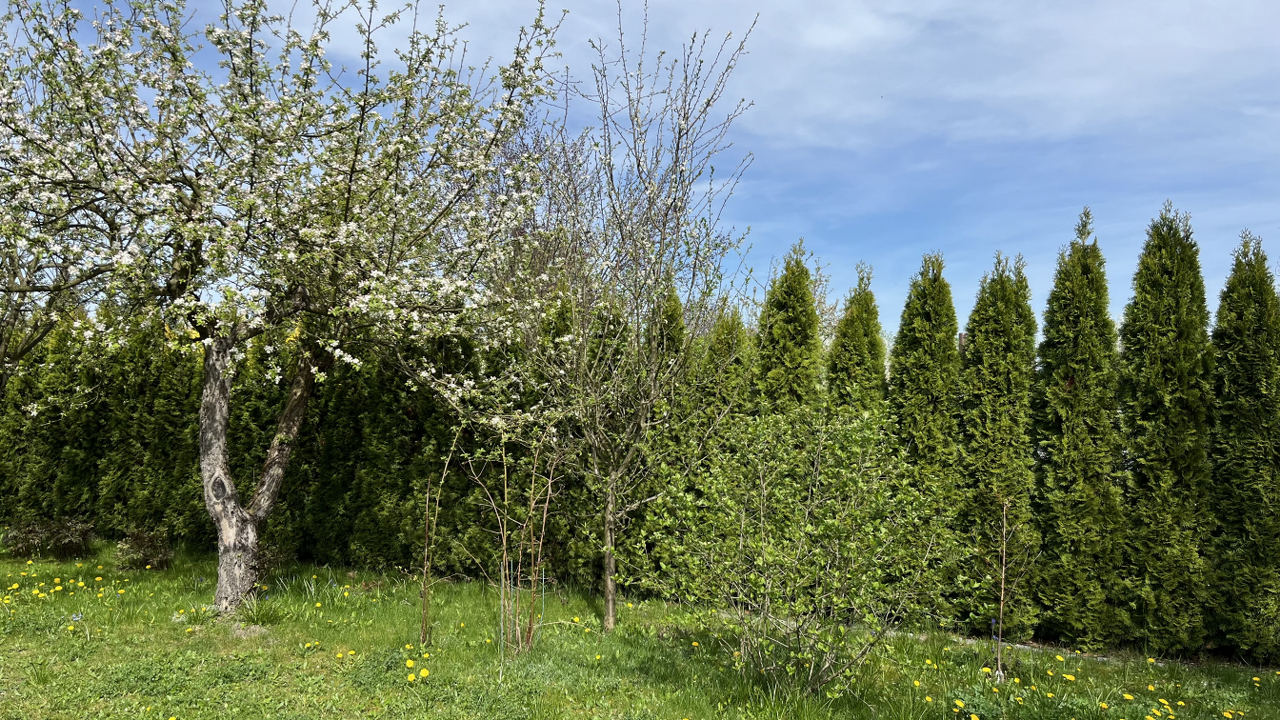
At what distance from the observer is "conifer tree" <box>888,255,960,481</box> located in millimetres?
6312

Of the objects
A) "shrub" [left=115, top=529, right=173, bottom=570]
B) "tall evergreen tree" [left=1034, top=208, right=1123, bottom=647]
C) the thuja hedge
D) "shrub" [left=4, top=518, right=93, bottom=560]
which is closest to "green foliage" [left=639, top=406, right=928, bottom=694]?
the thuja hedge

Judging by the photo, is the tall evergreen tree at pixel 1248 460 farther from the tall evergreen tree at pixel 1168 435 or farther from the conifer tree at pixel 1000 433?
the conifer tree at pixel 1000 433

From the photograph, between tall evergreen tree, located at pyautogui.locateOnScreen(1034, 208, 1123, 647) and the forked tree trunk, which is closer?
the forked tree trunk

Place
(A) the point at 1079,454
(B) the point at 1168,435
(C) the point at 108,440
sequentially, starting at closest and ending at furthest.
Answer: (B) the point at 1168,435, (A) the point at 1079,454, (C) the point at 108,440

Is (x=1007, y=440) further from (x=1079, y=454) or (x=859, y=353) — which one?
(x=859, y=353)

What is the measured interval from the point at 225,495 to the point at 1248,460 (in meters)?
8.26

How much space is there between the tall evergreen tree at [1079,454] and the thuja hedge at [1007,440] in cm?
2

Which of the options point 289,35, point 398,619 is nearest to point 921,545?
point 398,619

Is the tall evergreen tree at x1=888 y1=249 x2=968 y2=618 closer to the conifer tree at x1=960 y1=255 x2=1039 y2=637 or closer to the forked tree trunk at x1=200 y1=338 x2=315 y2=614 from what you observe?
the conifer tree at x1=960 y1=255 x2=1039 y2=637

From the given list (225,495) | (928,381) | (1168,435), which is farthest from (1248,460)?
(225,495)

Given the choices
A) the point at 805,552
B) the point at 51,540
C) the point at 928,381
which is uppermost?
the point at 928,381

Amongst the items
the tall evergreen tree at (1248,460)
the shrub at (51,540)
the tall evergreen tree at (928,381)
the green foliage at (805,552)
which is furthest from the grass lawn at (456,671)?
the shrub at (51,540)

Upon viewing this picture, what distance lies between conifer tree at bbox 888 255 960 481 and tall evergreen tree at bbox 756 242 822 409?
0.78 m

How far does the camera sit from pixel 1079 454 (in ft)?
19.5
